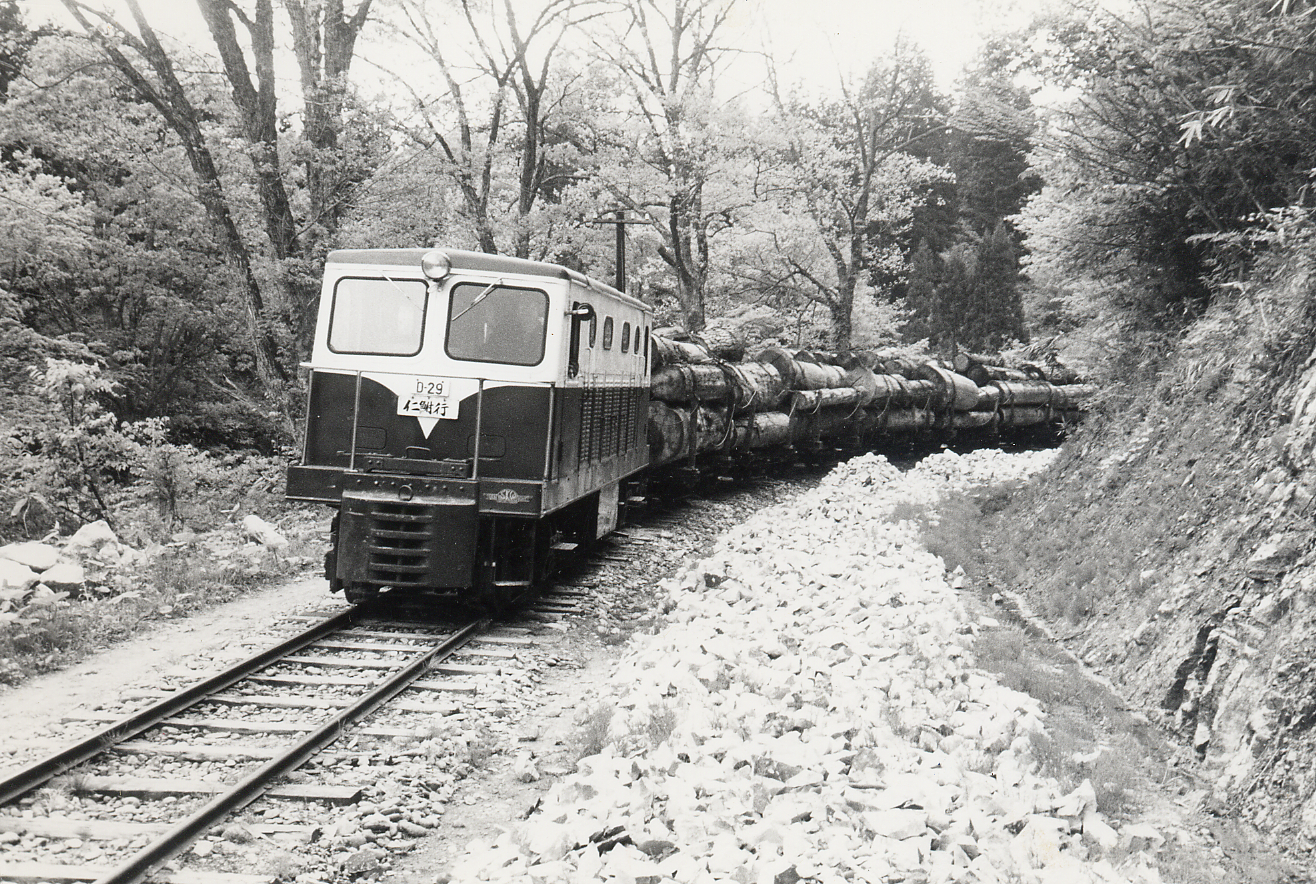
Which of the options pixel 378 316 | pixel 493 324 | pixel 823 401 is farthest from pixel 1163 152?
pixel 823 401

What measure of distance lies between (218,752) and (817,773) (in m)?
3.32

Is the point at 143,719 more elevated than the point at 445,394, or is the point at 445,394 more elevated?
the point at 445,394

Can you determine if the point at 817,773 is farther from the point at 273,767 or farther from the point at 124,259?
the point at 124,259

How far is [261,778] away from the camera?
5.25m

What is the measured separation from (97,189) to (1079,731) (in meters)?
21.1

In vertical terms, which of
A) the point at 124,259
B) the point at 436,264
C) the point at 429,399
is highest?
the point at 124,259

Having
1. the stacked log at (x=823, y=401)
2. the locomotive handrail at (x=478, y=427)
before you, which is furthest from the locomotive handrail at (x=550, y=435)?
the stacked log at (x=823, y=401)

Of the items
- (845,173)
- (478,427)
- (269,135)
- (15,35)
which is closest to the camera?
(478,427)

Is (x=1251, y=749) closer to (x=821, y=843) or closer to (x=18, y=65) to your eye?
(x=821, y=843)

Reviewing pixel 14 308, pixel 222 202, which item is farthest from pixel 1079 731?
pixel 14 308

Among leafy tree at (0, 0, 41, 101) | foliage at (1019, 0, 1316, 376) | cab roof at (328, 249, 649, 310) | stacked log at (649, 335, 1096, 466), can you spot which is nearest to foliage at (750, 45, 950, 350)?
stacked log at (649, 335, 1096, 466)

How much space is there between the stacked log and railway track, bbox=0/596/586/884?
7.45 m

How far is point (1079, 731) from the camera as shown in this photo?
18.6 feet

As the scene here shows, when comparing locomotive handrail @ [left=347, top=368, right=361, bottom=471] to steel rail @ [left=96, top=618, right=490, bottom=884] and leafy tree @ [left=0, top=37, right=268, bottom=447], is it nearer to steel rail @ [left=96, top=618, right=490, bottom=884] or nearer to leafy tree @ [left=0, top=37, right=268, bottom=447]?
steel rail @ [left=96, top=618, right=490, bottom=884]
